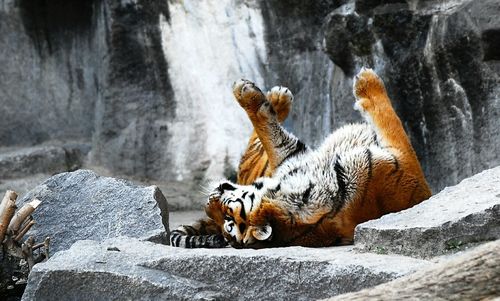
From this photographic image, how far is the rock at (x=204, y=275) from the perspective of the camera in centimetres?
358

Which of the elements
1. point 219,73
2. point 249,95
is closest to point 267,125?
point 249,95

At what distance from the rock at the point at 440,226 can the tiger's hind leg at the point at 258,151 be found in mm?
1435

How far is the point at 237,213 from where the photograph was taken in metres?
4.65

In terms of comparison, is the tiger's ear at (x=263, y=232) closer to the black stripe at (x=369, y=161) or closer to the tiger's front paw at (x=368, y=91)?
the black stripe at (x=369, y=161)

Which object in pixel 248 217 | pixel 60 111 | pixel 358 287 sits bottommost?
pixel 358 287

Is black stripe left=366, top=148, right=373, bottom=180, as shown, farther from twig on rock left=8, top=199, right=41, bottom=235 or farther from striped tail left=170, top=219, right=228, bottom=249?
twig on rock left=8, top=199, right=41, bottom=235

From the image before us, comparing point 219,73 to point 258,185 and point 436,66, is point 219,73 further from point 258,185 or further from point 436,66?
point 258,185

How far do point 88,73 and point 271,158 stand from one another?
3580mm

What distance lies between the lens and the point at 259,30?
24.6 ft

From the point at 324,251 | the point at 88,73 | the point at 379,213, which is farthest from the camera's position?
the point at 88,73

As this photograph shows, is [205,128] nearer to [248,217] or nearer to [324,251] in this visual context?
[248,217]

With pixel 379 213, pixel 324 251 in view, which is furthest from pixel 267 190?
pixel 324 251

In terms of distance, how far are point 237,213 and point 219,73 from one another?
3182 mm

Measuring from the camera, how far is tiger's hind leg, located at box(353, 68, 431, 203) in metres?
4.62
